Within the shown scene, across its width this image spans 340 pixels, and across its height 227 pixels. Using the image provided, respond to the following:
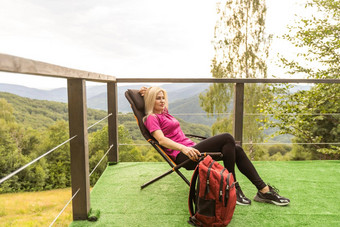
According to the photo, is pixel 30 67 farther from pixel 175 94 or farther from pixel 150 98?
pixel 175 94

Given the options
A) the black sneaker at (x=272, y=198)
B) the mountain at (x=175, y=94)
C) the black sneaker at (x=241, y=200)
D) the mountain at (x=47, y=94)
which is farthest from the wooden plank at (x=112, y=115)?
the black sneaker at (x=272, y=198)

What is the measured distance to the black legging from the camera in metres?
2.02

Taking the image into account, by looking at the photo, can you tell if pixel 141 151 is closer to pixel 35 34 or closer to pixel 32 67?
pixel 32 67

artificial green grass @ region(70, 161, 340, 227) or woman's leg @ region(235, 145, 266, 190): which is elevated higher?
woman's leg @ region(235, 145, 266, 190)

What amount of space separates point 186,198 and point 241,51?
43.0ft

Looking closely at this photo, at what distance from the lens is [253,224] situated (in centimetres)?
174

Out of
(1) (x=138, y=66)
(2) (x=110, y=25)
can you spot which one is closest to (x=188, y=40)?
(1) (x=138, y=66)

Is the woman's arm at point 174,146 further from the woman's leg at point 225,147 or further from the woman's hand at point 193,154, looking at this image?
the woman's leg at point 225,147

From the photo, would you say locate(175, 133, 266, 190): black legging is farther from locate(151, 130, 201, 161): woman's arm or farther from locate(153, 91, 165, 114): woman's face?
locate(153, 91, 165, 114): woman's face

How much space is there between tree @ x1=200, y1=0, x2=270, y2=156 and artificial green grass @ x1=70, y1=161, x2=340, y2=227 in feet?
37.1

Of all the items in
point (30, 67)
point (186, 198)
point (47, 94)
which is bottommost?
point (186, 198)

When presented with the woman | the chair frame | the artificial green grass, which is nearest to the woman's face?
the woman

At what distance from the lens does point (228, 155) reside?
6.60 feet

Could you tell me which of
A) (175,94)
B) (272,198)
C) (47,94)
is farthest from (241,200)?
(175,94)
